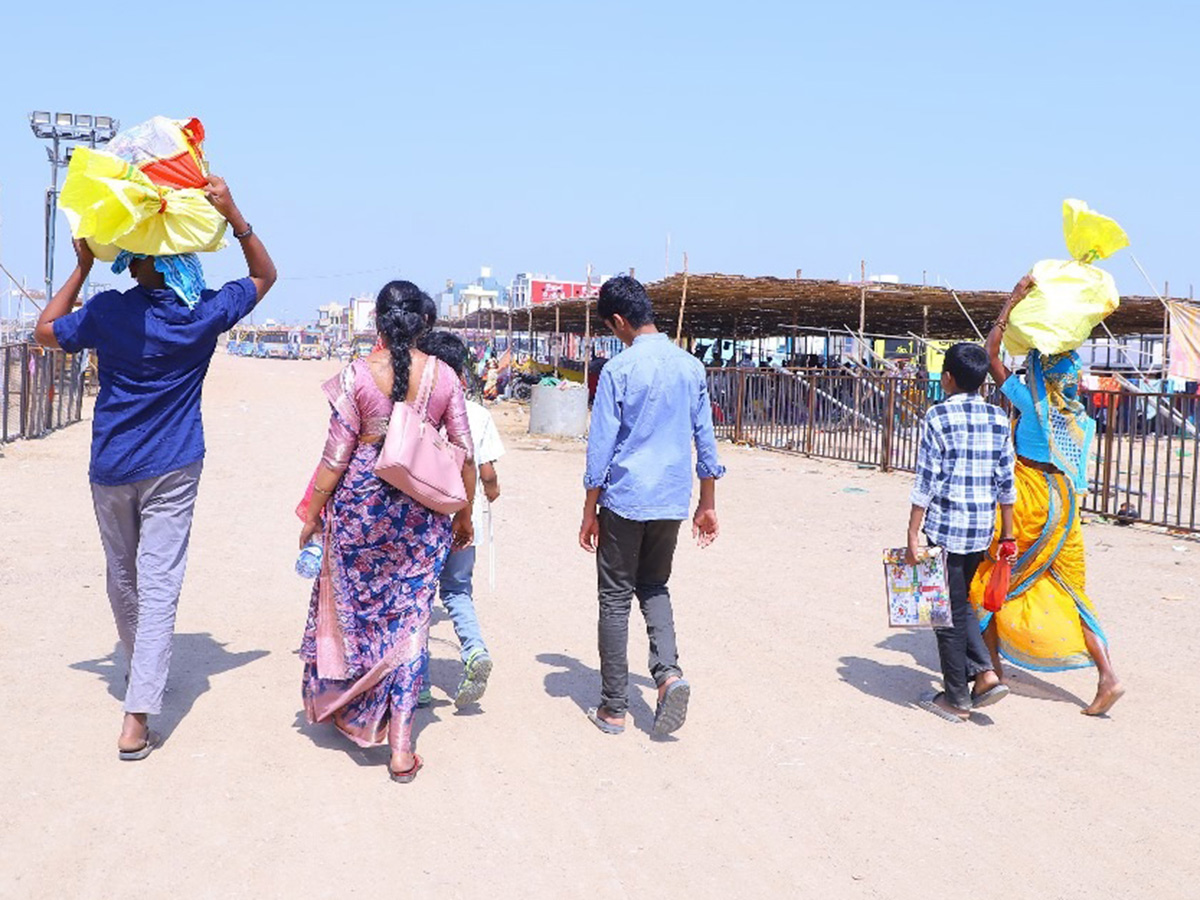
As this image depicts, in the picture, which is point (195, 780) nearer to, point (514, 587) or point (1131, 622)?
point (514, 587)

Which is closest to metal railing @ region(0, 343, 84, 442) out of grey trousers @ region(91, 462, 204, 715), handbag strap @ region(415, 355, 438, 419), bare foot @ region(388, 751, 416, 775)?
grey trousers @ region(91, 462, 204, 715)

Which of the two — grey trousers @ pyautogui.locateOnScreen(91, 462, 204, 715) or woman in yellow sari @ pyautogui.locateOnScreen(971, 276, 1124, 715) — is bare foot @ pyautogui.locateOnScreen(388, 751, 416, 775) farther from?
woman in yellow sari @ pyautogui.locateOnScreen(971, 276, 1124, 715)

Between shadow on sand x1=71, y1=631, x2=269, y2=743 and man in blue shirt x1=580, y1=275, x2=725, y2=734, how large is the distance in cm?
163

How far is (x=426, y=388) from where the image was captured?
388 centimetres

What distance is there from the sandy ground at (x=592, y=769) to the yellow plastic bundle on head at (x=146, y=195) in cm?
176

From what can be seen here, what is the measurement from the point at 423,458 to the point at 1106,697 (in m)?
2.99

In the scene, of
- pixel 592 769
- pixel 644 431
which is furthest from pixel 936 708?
pixel 644 431

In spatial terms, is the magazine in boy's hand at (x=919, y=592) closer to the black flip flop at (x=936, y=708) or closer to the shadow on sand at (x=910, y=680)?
the black flip flop at (x=936, y=708)

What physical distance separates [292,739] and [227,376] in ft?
122

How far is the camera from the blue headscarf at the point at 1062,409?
4.86m

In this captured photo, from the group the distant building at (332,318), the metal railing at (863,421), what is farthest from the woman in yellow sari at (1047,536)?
the distant building at (332,318)

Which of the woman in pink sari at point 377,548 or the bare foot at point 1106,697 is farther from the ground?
the woman in pink sari at point 377,548

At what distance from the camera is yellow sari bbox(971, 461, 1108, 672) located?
4.79 m

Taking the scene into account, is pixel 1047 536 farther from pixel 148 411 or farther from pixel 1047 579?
pixel 148 411
